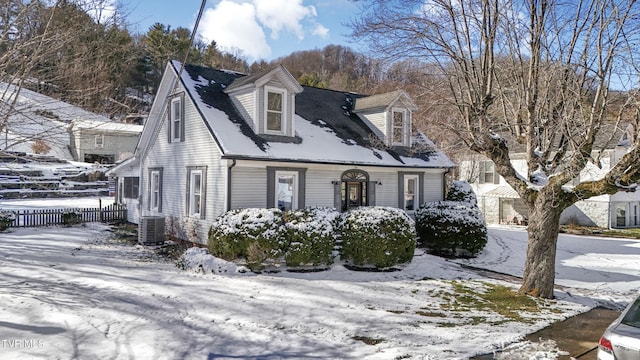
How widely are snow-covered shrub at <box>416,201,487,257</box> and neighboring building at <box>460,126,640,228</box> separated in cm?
1168

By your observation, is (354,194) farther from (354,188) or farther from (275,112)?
(275,112)

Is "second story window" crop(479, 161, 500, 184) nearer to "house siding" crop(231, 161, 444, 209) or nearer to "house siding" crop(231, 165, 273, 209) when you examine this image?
"house siding" crop(231, 161, 444, 209)

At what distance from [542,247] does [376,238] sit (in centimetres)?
434

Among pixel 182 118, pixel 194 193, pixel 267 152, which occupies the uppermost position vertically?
pixel 182 118

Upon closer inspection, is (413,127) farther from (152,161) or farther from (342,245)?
(152,161)

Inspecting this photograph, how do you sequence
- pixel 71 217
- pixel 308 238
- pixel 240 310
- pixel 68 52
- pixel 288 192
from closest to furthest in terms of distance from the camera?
pixel 240 310
pixel 68 52
pixel 308 238
pixel 288 192
pixel 71 217

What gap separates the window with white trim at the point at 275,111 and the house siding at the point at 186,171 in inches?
88.4

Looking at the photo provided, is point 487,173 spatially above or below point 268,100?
below

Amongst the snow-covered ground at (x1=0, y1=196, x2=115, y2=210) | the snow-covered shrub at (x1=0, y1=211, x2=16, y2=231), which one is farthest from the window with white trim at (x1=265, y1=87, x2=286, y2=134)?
the snow-covered ground at (x1=0, y1=196, x2=115, y2=210)

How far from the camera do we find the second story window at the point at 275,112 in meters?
14.8

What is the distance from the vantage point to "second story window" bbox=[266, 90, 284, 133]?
1480 cm

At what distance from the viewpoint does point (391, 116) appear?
18562mm

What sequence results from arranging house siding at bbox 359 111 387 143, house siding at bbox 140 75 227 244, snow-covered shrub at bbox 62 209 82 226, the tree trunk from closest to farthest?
1. the tree trunk
2. house siding at bbox 140 75 227 244
3. house siding at bbox 359 111 387 143
4. snow-covered shrub at bbox 62 209 82 226

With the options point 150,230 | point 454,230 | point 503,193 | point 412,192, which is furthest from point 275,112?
point 503,193
